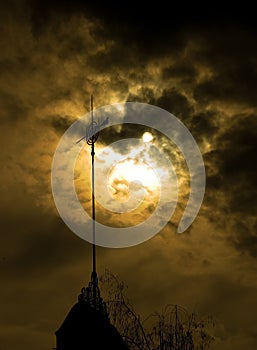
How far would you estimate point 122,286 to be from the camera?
22.5m

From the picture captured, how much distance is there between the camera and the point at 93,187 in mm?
32125

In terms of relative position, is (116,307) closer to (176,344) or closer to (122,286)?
(122,286)

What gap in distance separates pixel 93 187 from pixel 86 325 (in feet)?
25.5

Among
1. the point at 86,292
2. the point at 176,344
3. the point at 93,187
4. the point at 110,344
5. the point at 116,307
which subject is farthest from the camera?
the point at 93,187

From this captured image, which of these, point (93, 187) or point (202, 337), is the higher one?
point (93, 187)

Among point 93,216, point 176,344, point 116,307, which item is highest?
point 93,216

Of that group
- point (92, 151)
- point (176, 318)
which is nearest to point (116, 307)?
point (176, 318)

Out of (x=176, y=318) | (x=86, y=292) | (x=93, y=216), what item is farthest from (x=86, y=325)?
(x=176, y=318)

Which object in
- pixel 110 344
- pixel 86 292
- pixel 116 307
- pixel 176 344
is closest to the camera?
pixel 176 344

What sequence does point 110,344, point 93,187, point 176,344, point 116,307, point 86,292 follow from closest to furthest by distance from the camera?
1. point 176,344
2. point 116,307
3. point 110,344
4. point 86,292
5. point 93,187

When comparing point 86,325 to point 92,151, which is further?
point 92,151

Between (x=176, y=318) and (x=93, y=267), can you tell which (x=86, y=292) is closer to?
(x=93, y=267)

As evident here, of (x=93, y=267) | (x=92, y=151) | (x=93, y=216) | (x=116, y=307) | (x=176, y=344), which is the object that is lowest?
(x=176, y=344)

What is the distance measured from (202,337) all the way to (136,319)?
2536 mm
